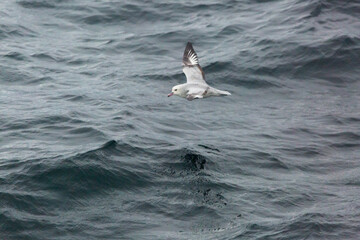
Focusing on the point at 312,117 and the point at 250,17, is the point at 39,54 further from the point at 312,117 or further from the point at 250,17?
the point at 312,117

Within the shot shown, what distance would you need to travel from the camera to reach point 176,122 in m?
23.4

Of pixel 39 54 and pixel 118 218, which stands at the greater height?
pixel 39 54

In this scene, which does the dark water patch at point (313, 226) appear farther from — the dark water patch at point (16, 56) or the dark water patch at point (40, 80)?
the dark water patch at point (16, 56)

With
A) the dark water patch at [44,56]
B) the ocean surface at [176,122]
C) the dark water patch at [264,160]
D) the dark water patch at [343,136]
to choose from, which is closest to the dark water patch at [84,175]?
the ocean surface at [176,122]

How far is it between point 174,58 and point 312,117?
300 inches

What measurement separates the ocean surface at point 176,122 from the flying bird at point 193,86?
1.55 m

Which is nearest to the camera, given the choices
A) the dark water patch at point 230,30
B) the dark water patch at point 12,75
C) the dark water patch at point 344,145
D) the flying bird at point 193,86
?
the flying bird at point 193,86

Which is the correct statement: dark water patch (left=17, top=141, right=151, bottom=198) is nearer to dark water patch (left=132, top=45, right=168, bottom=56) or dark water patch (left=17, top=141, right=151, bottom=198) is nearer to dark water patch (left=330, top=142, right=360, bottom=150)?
dark water patch (left=330, top=142, right=360, bottom=150)

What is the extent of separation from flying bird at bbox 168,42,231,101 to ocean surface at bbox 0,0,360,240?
1.55 metres

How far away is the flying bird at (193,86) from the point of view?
20797 millimetres

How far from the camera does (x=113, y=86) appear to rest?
26.5 meters

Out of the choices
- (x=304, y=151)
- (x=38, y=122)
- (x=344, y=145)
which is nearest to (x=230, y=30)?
(x=344, y=145)

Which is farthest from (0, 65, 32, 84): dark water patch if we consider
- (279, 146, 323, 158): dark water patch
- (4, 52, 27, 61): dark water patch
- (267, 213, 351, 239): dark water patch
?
(267, 213, 351, 239): dark water patch

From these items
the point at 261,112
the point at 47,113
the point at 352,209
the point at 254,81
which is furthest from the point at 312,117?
the point at 47,113
